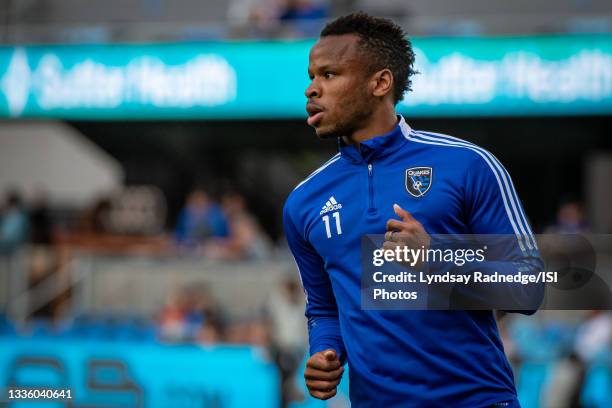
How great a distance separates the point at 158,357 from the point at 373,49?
16.5ft

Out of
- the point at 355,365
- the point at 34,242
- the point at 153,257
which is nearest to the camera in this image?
the point at 355,365

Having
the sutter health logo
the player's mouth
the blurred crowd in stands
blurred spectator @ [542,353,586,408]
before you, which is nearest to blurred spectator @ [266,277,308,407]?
the blurred crowd in stands

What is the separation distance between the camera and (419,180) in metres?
2.43

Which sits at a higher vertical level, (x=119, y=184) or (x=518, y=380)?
(x=119, y=184)

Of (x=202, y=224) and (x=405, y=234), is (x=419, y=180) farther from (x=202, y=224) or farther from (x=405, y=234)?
(x=202, y=224)

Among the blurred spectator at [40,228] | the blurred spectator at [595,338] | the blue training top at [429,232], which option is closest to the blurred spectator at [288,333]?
the blurred spectator at [595,338]

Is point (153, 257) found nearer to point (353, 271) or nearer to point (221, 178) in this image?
point (221, 178)

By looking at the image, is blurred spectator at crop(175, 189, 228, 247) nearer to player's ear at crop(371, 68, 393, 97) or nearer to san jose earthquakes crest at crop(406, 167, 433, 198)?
player's ear at crop(371, 68, 393, 97)

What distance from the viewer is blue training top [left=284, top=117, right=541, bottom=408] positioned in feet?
7.76

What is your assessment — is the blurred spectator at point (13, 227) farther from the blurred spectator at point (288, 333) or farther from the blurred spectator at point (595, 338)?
the blurred spectator at point (595, 338)

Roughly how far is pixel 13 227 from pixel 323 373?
337 inches

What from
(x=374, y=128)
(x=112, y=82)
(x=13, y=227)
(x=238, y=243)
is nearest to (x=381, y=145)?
(x=374, y=128)

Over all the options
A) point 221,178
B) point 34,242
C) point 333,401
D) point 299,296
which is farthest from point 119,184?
point 333,401

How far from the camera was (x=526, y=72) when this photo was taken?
1000 centimetres
